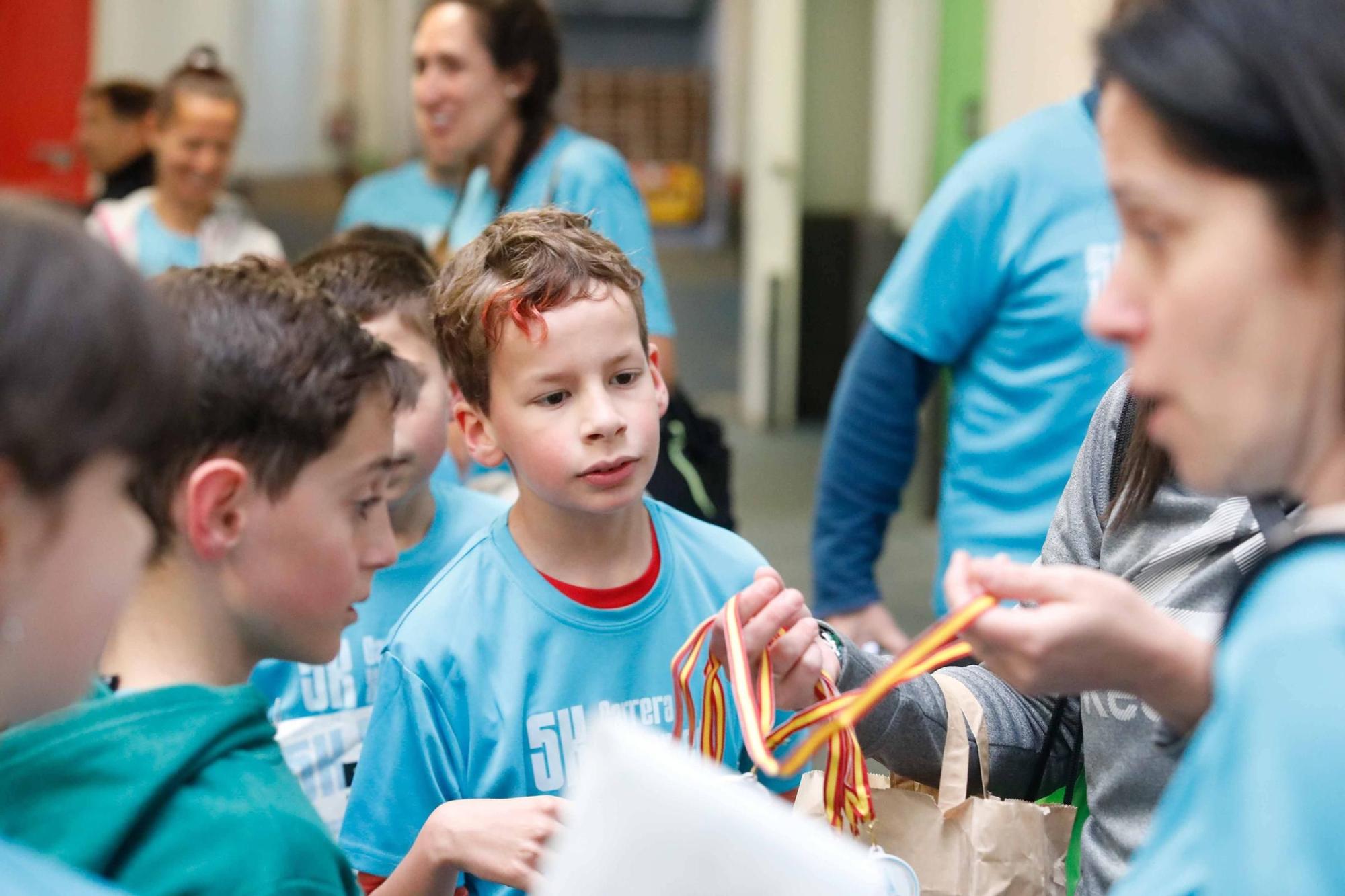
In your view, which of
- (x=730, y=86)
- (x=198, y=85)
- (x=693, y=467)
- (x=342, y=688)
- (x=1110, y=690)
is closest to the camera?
(x=1110, y=690)

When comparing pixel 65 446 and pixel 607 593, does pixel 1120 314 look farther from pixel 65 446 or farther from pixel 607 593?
pixel 607 593

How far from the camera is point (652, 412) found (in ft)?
6.03

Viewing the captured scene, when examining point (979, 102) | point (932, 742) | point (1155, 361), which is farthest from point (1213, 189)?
point (979, 102)

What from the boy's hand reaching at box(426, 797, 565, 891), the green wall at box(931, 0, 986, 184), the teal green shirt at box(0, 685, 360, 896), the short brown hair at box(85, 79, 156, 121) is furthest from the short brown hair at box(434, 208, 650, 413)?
the short brown hair at box(85, 79, 156, 121)

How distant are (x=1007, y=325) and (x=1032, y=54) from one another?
102 inches

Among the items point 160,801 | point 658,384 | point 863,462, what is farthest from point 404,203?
point 160,801

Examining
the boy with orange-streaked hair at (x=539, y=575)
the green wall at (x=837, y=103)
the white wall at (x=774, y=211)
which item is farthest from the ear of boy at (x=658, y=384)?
the green wall at (x=837, y=103)

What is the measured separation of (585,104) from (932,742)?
20.6 m

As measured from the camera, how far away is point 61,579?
3.16 feet

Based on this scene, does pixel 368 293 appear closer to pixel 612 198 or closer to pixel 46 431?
pixel 612 198

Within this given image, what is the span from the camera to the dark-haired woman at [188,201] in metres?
4.84

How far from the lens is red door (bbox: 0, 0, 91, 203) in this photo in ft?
26.1

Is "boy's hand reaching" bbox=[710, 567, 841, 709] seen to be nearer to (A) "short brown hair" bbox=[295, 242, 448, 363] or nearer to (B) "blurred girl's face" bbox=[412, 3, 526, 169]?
(A) "short brown hair" bbox=[295, 242, 448, 363]

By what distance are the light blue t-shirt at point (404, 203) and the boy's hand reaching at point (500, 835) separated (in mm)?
3016
